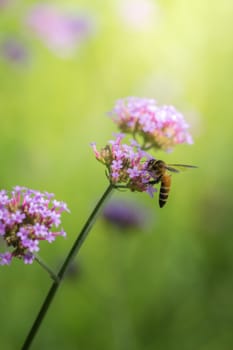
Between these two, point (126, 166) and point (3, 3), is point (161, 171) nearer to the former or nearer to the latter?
point (126, 166)

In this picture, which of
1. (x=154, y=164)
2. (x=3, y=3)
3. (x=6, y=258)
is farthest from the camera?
(x=3, y=3)

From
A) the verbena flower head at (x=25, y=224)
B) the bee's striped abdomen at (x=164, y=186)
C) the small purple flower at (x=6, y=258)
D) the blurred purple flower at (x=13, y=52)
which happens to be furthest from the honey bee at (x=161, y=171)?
the blurred purple flower at (x=13, y=52)

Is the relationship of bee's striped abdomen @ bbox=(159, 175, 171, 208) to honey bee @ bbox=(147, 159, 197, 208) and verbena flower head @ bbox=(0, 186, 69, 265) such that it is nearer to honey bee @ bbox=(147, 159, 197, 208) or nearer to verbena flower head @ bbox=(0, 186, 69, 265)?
honey bee @ bbox=(147, 159, 197, 208)

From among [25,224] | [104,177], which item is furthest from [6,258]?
[104,177]

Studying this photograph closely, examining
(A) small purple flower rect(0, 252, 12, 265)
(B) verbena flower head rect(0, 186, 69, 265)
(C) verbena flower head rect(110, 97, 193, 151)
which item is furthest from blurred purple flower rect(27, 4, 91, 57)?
(A) small purple flower rect(0, 252, 12, 265)

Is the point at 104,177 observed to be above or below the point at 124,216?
above

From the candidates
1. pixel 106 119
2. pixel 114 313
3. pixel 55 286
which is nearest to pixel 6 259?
pixel 55 286

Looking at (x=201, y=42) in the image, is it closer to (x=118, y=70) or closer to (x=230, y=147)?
(x=118, y=70)

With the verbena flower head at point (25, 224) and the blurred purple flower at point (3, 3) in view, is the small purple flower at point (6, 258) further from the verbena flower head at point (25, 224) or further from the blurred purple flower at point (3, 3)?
the blurred purple flower at point (3, 3)
